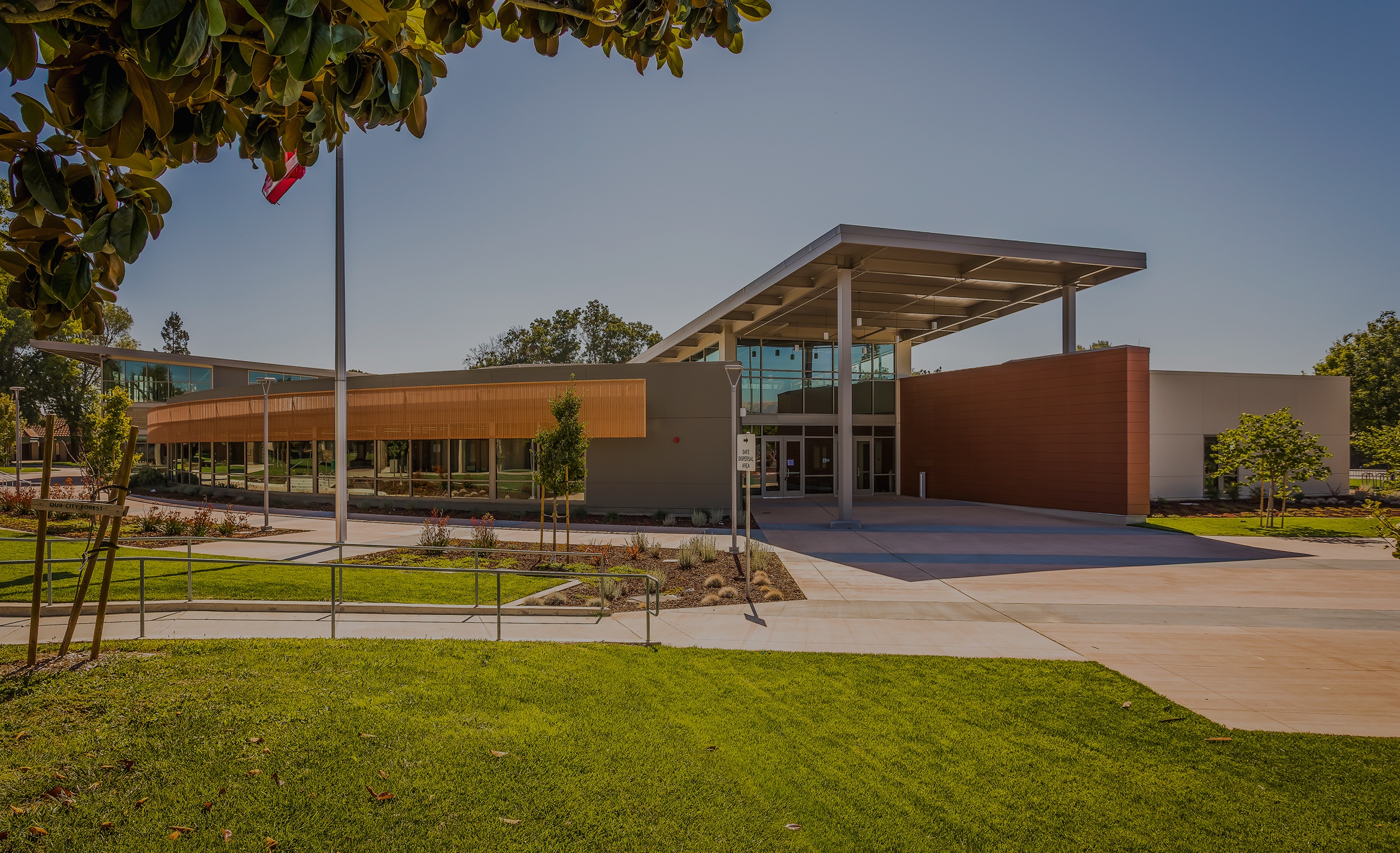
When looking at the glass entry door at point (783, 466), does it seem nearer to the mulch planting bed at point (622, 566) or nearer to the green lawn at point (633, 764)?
the mulch planting bed at point (622, 566)

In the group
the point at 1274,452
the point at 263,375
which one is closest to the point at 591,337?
the point at 263,375

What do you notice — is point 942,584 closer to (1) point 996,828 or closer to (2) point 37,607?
(1) point 996,828

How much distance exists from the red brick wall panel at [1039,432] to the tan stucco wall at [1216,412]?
6549mm

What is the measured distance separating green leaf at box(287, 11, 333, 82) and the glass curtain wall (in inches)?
1060

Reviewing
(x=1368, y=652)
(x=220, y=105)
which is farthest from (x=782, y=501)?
(x=220, y=105)

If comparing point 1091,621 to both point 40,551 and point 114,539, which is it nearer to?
A: point 114,539

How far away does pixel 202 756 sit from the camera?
424 centimetres

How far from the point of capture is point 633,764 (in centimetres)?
458

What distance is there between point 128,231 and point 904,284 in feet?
78.4

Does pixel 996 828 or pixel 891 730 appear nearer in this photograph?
pixel 996 828

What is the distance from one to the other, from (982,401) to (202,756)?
26.1 meters

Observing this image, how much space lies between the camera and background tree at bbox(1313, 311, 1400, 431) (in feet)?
141

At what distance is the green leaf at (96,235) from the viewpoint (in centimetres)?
155

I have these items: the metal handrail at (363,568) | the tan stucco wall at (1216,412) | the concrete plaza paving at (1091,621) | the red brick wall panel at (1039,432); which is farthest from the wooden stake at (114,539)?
the tan stucco wall at (1216,412)
